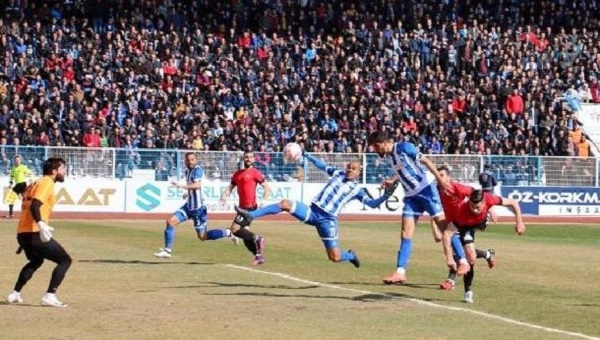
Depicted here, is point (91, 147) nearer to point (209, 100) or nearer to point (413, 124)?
point (209, 100)

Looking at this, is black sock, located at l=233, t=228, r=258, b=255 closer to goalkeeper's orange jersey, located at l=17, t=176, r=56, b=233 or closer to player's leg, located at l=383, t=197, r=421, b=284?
player's leg, located at l=383, t=197, r=421, b=284

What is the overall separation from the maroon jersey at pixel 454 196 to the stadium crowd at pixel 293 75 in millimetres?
27549

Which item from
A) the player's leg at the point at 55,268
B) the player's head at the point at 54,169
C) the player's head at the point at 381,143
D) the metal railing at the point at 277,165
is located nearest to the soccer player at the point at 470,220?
the player's head at the point at 381,143

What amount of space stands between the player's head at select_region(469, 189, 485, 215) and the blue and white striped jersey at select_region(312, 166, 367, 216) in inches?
105

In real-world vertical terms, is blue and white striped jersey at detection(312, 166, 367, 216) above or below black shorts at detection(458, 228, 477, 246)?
above

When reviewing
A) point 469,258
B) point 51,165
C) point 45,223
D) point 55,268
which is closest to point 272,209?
point 469,258

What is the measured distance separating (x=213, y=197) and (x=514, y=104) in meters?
14.1

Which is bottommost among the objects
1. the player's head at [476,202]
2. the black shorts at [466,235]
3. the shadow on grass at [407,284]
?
the shadow on grass at [407,284]

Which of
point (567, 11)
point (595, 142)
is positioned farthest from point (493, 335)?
point (567, 11)

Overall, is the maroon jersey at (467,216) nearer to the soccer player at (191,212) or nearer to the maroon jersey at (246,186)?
the maroon jersey at (246,186)

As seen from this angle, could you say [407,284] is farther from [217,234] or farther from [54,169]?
[54,169]

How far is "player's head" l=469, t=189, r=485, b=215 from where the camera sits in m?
17.6

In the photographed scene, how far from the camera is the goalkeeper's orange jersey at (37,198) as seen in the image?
52.6 feet

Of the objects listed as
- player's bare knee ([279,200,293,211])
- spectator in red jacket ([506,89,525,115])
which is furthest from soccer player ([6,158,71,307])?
spectator in red jacket ([506,89,525,115])
